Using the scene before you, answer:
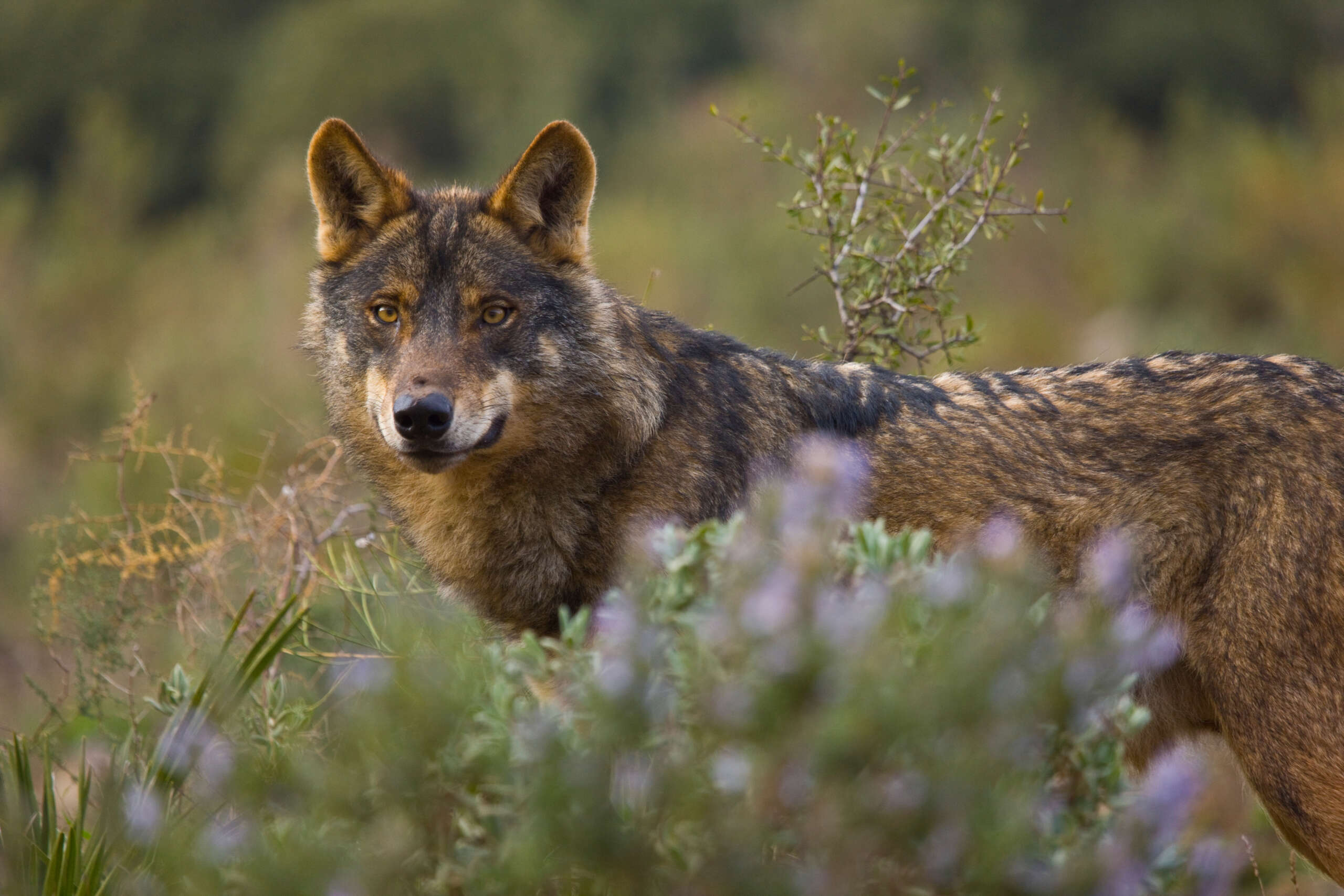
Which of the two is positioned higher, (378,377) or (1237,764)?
(378,377)

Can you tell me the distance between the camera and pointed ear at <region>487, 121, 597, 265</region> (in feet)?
14.6

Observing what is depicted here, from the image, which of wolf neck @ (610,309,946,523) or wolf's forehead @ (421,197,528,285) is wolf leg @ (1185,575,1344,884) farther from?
wolf's forehead @ (421,197,528,285)

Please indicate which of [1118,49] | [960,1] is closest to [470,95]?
[960,1]

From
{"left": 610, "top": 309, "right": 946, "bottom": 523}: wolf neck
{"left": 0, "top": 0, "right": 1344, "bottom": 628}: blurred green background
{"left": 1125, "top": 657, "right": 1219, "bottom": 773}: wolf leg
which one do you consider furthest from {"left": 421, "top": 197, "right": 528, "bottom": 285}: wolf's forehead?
{"left": 0, "top": 0, "right": 1344, "bottom": 628}: blurred green background

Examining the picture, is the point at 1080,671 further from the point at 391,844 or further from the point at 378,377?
the point at 378,377

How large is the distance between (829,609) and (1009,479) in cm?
224

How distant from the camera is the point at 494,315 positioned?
14.0 ft

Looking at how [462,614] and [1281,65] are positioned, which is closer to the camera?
[462,614]

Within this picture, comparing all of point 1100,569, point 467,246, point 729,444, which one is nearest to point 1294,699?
point 1100,569

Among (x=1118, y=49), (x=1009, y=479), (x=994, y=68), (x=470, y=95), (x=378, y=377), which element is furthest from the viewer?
(x=470, y=95)

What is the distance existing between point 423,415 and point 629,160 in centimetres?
2935

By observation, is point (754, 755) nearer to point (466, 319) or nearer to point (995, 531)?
point (995, 531)

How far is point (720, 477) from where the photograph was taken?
4.22 metres

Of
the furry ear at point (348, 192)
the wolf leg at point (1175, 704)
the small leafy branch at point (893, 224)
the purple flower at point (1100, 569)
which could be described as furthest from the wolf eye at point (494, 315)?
the wolf leg at point (1175, 704)
